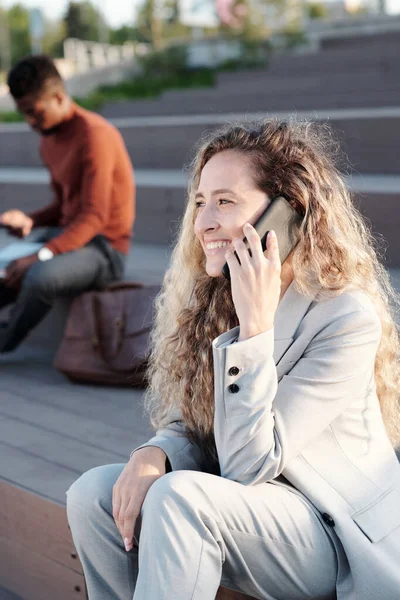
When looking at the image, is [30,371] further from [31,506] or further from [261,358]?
[261,358]

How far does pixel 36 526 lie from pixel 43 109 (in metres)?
2.08

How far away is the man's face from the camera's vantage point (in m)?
3.72

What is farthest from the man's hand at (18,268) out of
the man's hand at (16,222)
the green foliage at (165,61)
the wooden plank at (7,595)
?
the green foliage at (165,61)

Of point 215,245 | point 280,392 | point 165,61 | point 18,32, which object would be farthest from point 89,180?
point 18,32

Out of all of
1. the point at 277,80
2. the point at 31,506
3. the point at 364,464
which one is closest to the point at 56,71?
the point at 31,506

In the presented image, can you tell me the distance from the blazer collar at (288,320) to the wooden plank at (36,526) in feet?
2.83

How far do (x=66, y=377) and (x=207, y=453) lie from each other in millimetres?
1837

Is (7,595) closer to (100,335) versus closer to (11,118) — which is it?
(100,335)

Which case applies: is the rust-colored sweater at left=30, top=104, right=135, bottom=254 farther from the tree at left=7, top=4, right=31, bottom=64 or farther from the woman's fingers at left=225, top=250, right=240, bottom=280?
the tree at left=7, top=4, right=31, bottom=64

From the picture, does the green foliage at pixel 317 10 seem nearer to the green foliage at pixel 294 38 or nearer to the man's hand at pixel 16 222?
the green foliage at pixel 294 38

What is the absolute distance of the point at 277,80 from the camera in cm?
725

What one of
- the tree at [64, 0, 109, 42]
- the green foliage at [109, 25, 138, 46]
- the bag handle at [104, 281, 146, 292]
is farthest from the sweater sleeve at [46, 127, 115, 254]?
the tree at [64, 0, 109, 42]

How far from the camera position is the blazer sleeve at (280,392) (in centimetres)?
148

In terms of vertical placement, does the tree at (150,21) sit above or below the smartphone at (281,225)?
below
